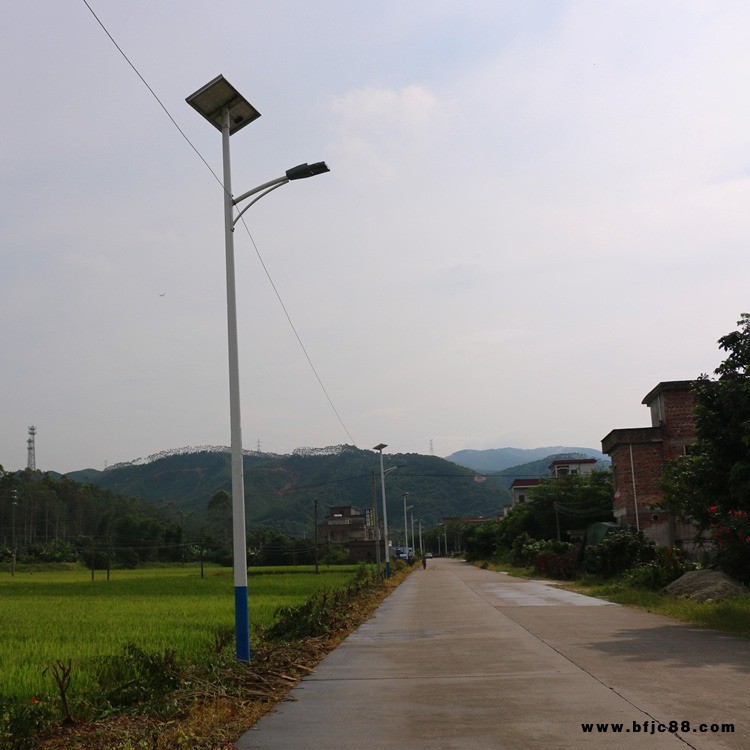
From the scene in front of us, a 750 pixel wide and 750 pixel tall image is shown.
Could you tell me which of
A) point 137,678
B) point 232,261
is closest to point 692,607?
point 232,261

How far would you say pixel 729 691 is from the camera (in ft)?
28.6

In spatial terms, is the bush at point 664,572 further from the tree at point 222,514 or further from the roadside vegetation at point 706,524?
the tree at point 222,514

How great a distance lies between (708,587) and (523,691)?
12.4m

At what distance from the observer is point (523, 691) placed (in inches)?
357

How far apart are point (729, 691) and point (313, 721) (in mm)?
4263

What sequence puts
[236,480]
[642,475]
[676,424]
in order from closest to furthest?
[236,480]
[676,424]
[642,475]

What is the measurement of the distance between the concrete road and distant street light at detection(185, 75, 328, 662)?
1.48 metres

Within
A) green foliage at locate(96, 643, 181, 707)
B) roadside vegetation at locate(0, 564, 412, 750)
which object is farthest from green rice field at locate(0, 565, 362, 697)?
green foliage at locate(96, 643, 181, 707)

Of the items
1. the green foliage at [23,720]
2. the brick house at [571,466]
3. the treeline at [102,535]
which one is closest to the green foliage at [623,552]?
the green foliage at [23,720]

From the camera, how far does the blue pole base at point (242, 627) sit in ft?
36.7

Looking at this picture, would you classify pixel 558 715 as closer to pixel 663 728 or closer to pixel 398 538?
pixel 663 728

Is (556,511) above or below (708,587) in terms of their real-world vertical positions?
above

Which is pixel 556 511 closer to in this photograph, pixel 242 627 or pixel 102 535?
pixel 242 627

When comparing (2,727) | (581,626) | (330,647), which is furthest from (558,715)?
(581,626)
